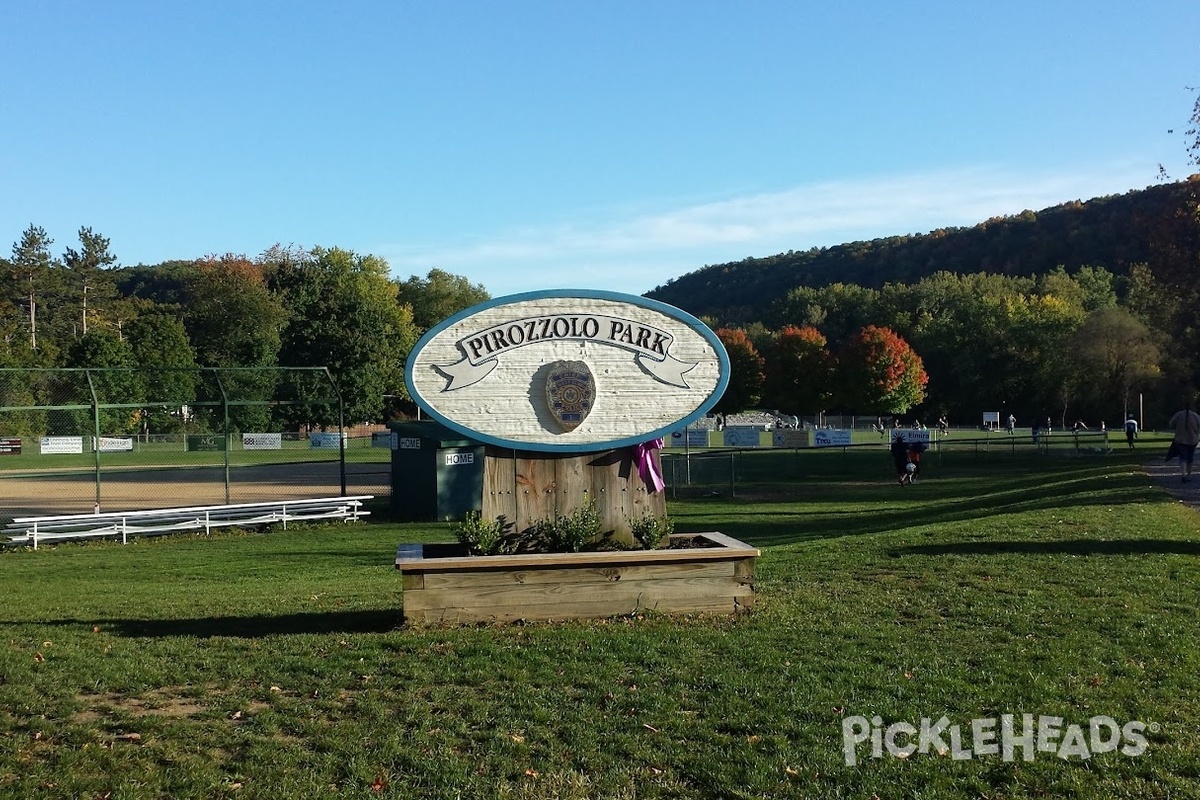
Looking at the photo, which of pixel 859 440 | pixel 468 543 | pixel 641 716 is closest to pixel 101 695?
pixel 468 543

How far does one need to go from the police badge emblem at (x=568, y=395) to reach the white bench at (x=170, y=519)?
13022 mm

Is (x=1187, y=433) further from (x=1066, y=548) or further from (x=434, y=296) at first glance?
(x=434, y=296)

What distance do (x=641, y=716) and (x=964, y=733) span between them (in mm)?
1618

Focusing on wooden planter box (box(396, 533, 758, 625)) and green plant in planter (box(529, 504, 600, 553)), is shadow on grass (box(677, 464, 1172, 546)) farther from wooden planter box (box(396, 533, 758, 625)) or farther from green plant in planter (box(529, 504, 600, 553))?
green plant in planter (box(529, 504, 600, 553))

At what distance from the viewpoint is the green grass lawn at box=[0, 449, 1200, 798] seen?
14.8ft

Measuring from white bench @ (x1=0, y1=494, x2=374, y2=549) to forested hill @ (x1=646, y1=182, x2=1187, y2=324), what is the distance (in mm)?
90461

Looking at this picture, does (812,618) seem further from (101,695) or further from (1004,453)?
(1004,453)

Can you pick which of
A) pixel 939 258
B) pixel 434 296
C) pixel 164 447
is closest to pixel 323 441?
pixel 164 447

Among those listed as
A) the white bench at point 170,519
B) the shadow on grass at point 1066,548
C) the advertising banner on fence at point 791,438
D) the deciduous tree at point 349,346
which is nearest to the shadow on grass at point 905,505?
the shadow on grass at point 1066,548

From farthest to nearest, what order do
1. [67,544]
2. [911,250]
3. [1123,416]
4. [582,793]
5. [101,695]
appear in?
[911,250] → [1123,416] → [67,544] → [101,695] → [582,793]

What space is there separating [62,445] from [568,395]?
62.0 feet

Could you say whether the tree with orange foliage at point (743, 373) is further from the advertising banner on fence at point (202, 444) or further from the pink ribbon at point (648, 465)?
the pink ribbon at point (648, 465)

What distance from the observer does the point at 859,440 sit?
49.3 meters

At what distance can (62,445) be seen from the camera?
22703 mm
